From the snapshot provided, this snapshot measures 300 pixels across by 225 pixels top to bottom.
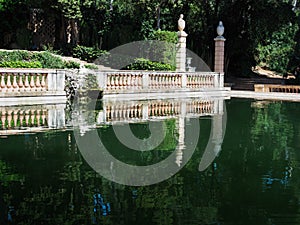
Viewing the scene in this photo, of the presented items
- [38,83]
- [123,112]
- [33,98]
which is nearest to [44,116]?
[123,112]

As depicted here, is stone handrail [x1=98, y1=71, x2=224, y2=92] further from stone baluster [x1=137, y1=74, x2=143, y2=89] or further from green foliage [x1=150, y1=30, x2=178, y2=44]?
green foliage [x1=150, y1=30, x2=178, y2=44]

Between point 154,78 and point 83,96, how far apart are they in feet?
12.0

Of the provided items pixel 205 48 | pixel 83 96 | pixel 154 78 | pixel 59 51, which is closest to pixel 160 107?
pixel 83 96

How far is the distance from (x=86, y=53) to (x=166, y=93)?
24.4ft

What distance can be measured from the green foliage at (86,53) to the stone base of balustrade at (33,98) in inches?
388

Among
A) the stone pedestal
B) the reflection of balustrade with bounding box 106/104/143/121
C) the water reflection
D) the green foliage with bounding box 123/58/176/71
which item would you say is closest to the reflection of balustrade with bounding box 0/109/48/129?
the water reflection

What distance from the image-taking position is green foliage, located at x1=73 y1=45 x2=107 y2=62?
1028 inches

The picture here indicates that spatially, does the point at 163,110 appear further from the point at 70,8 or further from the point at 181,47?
the point at 70,8

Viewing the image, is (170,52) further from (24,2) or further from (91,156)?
(91,156)

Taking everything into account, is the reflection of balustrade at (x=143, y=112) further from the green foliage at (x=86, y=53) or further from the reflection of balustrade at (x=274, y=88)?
the reflection of balustrade at (x=274, y=88)

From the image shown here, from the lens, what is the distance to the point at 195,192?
557cm

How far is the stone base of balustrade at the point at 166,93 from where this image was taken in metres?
18.6

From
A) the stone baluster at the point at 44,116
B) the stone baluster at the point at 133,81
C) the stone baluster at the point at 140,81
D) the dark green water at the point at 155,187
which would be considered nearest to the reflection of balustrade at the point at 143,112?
the stone baluster at the point at 44,116

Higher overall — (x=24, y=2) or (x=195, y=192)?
(x=24, y=2)
